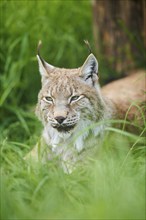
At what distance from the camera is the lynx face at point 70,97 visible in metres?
5.24

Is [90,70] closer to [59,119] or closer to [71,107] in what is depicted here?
[71,107]

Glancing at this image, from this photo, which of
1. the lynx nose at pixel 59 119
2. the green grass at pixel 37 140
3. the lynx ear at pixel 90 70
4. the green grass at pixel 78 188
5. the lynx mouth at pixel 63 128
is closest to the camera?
the green grass at pixel 78 188

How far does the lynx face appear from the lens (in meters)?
5.24

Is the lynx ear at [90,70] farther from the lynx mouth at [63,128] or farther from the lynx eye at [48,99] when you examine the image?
the lynx mouth at [63,128]

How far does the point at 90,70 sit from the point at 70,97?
322mm

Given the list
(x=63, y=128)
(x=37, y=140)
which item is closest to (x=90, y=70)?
(x=63, y=128)

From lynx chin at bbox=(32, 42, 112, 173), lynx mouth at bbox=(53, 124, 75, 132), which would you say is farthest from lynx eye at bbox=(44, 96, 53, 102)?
lynx mouth at bbox=(53, 124, 75, 132)

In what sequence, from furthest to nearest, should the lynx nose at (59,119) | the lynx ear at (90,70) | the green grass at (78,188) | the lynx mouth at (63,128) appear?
the lynx ear at (90,70) → the lynx mouth at (63,128) → the lynx nose at (59,119) → the green grass at (78,188)

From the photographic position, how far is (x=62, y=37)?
313 inches

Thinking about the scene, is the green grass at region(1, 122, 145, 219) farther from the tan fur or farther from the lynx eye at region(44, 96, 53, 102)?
the lynx eye at region(44, 96, 53, 102)

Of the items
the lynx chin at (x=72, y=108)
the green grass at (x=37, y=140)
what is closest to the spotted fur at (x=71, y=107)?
the lynx chin at (x=72, y=108)

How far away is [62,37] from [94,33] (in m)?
0.43

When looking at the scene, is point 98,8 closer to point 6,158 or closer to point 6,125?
point 6,125

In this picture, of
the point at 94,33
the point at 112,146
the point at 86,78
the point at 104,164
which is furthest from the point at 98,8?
the point at 104,164
